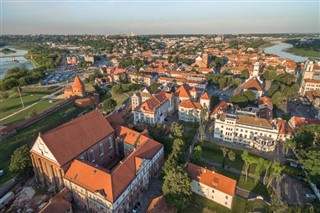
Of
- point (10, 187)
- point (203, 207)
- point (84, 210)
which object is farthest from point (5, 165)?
point (203, 207)

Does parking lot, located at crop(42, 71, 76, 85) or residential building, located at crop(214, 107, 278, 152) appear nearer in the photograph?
residential building, located at crop(214, 107, 278, 152)

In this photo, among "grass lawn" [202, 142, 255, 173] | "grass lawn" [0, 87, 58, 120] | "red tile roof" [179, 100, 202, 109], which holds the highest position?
"red tile roof" [179, 100, 202, 109]

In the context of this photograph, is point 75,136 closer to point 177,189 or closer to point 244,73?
point 177,189

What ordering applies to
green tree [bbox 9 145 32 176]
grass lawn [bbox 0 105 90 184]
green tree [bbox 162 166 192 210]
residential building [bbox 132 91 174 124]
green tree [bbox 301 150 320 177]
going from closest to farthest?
green tree [bbox 162 166 192 210] < green tree [bbox 301 150 320 177] < green tree [bbox 9 145 32 176] < grass lawn [bbox 0 105 90 184] < residential building [bbox 132 91 174 124]

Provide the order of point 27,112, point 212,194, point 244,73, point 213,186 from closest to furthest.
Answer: point 213,186 → point 212,194 → point 27,112 → point 244,73

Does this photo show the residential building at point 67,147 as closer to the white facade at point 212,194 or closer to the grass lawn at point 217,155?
the white facade at point 212,194

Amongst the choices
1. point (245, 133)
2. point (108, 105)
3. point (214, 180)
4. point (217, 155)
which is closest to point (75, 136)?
point (214, 180)

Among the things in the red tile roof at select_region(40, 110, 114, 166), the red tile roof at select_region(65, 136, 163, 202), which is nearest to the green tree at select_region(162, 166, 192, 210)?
the red tile roof at select_region(65, 136, 163, 202)

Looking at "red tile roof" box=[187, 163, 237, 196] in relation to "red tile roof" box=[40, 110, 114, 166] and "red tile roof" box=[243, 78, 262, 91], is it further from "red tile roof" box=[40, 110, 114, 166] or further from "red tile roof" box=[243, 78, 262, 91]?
"red tile roof" box=[243, 78, 262, 91]

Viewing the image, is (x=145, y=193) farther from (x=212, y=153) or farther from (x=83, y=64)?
(x=83, y=64)
